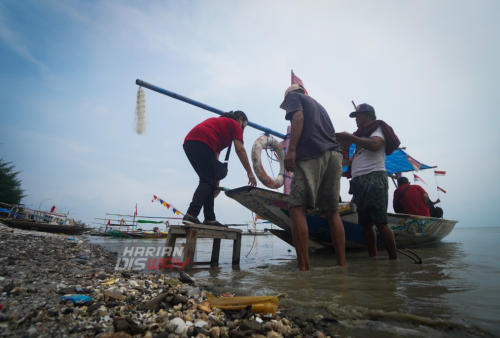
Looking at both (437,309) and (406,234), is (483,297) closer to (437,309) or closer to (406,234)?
(437,309)

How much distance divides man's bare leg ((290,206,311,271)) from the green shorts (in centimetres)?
9

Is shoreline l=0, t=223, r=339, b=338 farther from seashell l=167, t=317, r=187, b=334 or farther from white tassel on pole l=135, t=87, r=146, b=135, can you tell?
white tassel on pole l=135, t=87, r=146, b=135

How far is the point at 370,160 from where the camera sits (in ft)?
10.8

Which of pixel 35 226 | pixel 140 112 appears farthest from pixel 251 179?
A: pixel 35 226

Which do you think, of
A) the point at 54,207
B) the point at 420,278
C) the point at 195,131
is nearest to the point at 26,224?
the point at 54,207

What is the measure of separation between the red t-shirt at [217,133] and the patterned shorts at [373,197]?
5.87 ft

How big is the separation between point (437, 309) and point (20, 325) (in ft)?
5.55

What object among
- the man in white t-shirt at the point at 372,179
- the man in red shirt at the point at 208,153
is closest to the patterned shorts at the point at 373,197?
the man in white t-shirt at the point at 372,179

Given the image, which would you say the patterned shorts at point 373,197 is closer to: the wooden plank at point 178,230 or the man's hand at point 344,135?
the man's hand at point 344,135

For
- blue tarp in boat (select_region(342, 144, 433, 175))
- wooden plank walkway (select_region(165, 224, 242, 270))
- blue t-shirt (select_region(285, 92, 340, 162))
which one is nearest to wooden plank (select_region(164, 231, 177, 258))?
wooden plank walkway (select_region(165, 224, 242, 270))

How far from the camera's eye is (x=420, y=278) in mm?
1890

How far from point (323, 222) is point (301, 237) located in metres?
2.04

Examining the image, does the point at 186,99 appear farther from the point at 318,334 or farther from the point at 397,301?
the point at 318,334

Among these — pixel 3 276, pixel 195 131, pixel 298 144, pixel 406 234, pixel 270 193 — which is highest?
pixel 195 131
